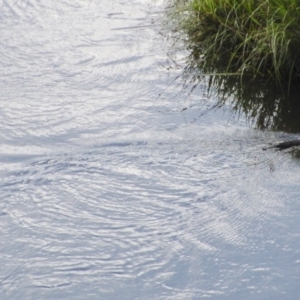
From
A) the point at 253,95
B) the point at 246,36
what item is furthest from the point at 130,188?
the point at 246,36

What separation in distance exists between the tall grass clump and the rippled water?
0.93 feet

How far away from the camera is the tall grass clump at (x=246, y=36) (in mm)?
4148

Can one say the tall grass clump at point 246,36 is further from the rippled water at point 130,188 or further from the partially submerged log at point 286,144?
the partially submerged log at point 286,144

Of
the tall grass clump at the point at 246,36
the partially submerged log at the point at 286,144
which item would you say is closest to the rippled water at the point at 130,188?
the partially submerged log at the point at 286,144

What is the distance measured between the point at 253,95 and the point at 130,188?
1.29 m

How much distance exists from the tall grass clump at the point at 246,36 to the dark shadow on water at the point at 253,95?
0.04 metres

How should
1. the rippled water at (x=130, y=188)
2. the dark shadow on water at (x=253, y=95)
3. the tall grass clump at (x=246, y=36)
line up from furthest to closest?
the tall grass clump at (x=246, y=36), the dark shadow on water at (x=253, y=95), the rippled water at (x=130, y=188)

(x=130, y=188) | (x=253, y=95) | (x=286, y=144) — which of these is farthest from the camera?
(x=253, y=95)

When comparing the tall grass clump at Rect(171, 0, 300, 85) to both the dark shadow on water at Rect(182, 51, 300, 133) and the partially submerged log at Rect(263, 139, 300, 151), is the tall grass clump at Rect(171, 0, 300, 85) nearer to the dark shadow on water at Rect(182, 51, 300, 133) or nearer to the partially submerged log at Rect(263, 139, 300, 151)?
the dark shadow on water at Rect(182, 51, 300, 133)

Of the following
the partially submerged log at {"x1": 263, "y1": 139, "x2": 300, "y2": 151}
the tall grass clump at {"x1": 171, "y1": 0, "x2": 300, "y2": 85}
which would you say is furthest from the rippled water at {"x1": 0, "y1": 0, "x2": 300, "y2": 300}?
the tall grass clump at {"x1": 171, "y1": 0, "x2": 300, "y2": 85}

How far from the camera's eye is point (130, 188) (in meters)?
3.23

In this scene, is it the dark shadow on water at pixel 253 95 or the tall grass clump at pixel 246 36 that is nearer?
the dark shadow on water at pixel 253 95

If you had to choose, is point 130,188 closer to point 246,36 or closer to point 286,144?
point 286,144

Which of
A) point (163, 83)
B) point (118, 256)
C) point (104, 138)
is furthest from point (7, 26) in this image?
point (118, 256)
